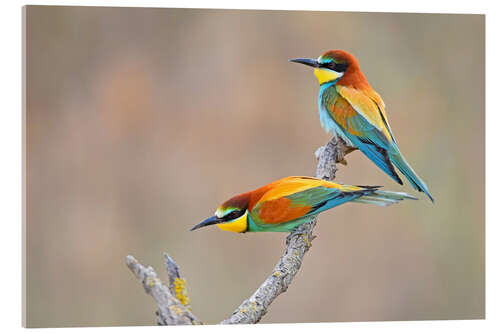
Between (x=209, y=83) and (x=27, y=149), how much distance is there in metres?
0.86

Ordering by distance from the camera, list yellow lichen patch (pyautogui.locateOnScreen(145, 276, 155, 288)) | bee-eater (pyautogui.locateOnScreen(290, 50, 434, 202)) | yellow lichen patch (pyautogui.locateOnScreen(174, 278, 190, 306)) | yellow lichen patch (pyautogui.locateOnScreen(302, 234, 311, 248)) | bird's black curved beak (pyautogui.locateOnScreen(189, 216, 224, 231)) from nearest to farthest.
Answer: yellow lichen patch (pyautogui.locateOnScreen(145, 276, 155, 288)) < yellow lichen patch (pyautogui.locateOnScreen(174, 278, 190, 306)) < yellow lichen patch (pyautogui.locateOnScreen(302, 234, 311, 248)) < bird's black curved beak (pyautogui.locateOnScreen(189, 216, 224, 231)) < bee-eater (pyautogui.locateOnScreen(290, 50, 434, 202))

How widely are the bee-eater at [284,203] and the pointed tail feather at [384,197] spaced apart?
5.0 inches

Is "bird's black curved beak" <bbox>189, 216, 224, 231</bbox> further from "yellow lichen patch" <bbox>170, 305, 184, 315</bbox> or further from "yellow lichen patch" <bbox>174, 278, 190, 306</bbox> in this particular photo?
"yellow lichen patch" <bbox>170, 305, 184, 315</bbox>

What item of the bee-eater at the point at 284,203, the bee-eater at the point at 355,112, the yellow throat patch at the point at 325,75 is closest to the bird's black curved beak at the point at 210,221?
the bee-eater at the point at 284,203

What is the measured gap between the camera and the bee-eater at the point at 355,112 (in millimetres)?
3295

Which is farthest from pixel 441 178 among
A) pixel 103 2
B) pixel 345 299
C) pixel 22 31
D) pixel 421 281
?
pixel 22 31

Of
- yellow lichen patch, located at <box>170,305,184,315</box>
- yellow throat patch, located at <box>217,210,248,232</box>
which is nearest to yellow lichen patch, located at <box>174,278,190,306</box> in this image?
yellow lichen patch, located at <box>170,305,184,315</box>

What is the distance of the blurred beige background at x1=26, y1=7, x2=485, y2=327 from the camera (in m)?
3.13

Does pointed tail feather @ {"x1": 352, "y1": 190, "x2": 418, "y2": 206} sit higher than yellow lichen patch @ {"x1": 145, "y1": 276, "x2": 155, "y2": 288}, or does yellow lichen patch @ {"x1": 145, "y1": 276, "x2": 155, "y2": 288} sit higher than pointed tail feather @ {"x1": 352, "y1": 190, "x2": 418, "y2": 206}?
pointed tail feather @ {"x1": 352, "y1": 190, "x2": 418, "y2": 206}

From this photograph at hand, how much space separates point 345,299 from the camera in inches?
133

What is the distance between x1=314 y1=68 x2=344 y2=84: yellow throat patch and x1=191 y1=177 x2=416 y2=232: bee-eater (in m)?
0.49

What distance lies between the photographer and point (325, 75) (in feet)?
11.0

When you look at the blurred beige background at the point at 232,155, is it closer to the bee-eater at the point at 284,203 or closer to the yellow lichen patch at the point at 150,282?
the bee-eater at the point at 284,203

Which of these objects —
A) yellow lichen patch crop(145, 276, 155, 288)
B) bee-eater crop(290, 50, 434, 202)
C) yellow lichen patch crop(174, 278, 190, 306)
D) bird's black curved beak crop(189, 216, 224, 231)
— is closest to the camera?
yellow lichen patch crop(145, 276, 155, 288)
